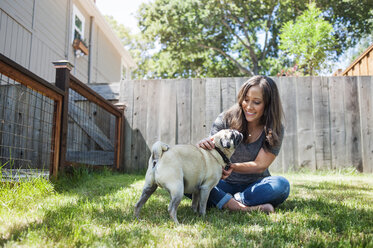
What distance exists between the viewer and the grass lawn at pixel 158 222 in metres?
1.70

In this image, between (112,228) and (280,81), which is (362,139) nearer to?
(280,81)

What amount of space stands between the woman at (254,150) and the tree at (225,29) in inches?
545

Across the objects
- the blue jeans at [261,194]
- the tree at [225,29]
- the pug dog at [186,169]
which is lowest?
the blue jeans at [261,194]

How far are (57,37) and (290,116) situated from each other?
6907mm

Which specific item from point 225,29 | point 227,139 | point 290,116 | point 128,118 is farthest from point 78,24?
point 225,29

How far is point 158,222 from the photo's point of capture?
2217mm

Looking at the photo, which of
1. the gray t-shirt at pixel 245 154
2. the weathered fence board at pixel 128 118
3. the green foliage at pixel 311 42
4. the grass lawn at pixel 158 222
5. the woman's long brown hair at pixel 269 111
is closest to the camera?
the grass lawn at pixel 158 222

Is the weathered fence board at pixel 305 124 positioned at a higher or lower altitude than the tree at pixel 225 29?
lower

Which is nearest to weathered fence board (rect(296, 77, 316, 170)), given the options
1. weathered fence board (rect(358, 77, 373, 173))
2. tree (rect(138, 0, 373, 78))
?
weathered fence board (rect(358, 77, 373, 173))

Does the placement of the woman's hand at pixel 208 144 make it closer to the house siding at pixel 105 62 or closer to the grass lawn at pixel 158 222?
the grass lawn at pixel 158 222

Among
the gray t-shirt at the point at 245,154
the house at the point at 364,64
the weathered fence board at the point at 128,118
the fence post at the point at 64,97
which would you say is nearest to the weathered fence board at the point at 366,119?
the house at the point at 364,64

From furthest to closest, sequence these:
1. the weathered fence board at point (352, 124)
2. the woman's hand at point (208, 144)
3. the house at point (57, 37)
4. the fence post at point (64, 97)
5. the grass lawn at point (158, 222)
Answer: the house at point (57, 37)
the weathered fence board at point (352, 124)
the fence post at point (64, 97)
the woman's hand at point (208, 144)
the grass lawn at point (158, 222)

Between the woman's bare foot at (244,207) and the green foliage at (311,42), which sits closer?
the woman's bare foot at (244,207)

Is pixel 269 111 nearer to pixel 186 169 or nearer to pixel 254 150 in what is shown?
pixel 254 150
